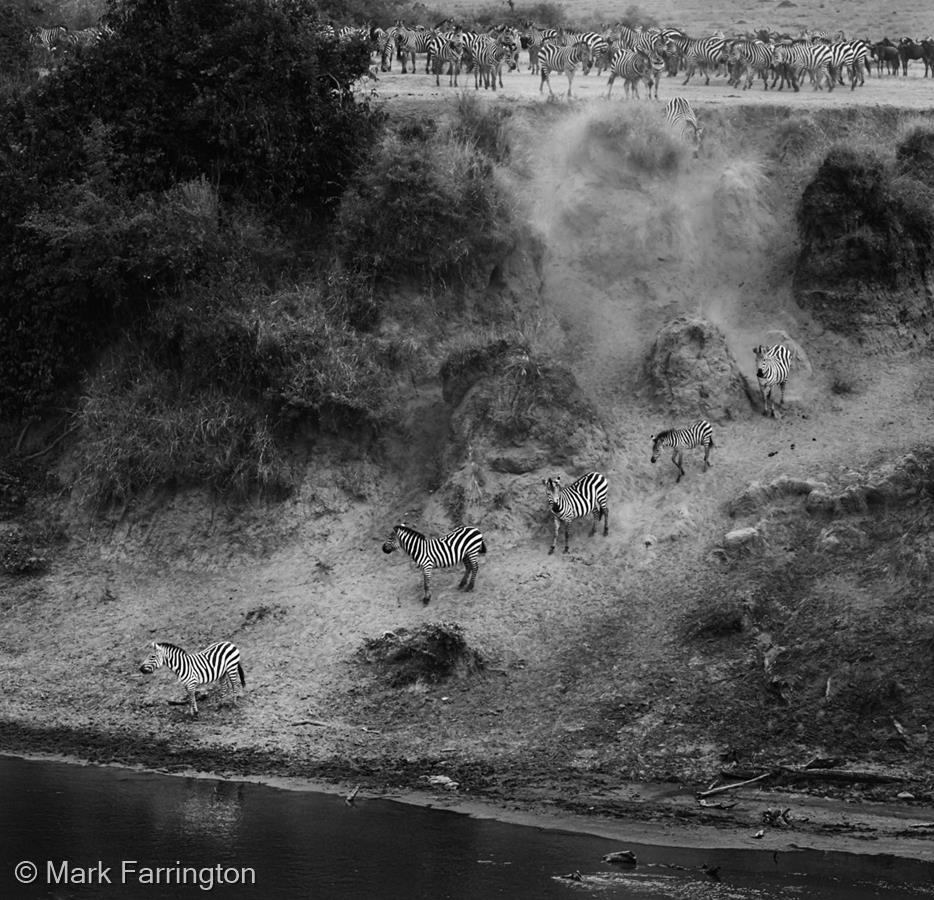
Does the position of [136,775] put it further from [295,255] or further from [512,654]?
[295,255]

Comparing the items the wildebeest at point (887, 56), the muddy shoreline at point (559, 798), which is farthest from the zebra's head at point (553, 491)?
the wildebeest at point (887, 56)

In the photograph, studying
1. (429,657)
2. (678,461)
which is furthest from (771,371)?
(429,657)

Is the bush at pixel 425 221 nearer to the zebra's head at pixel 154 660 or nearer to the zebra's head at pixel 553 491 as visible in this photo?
the zebra's head at pixel 553 491

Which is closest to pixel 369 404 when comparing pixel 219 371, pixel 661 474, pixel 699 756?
pixel 219 371

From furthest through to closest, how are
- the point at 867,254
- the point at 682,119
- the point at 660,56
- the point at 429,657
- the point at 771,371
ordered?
the point at 660,56
the point at 682,119
the point at 867,254
the point at 771,371
the point at 429,657

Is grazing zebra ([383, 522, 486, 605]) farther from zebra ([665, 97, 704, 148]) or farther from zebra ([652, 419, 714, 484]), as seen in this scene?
zebra ([665, 97, 704, 148])

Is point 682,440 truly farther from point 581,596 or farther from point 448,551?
point 448,551
